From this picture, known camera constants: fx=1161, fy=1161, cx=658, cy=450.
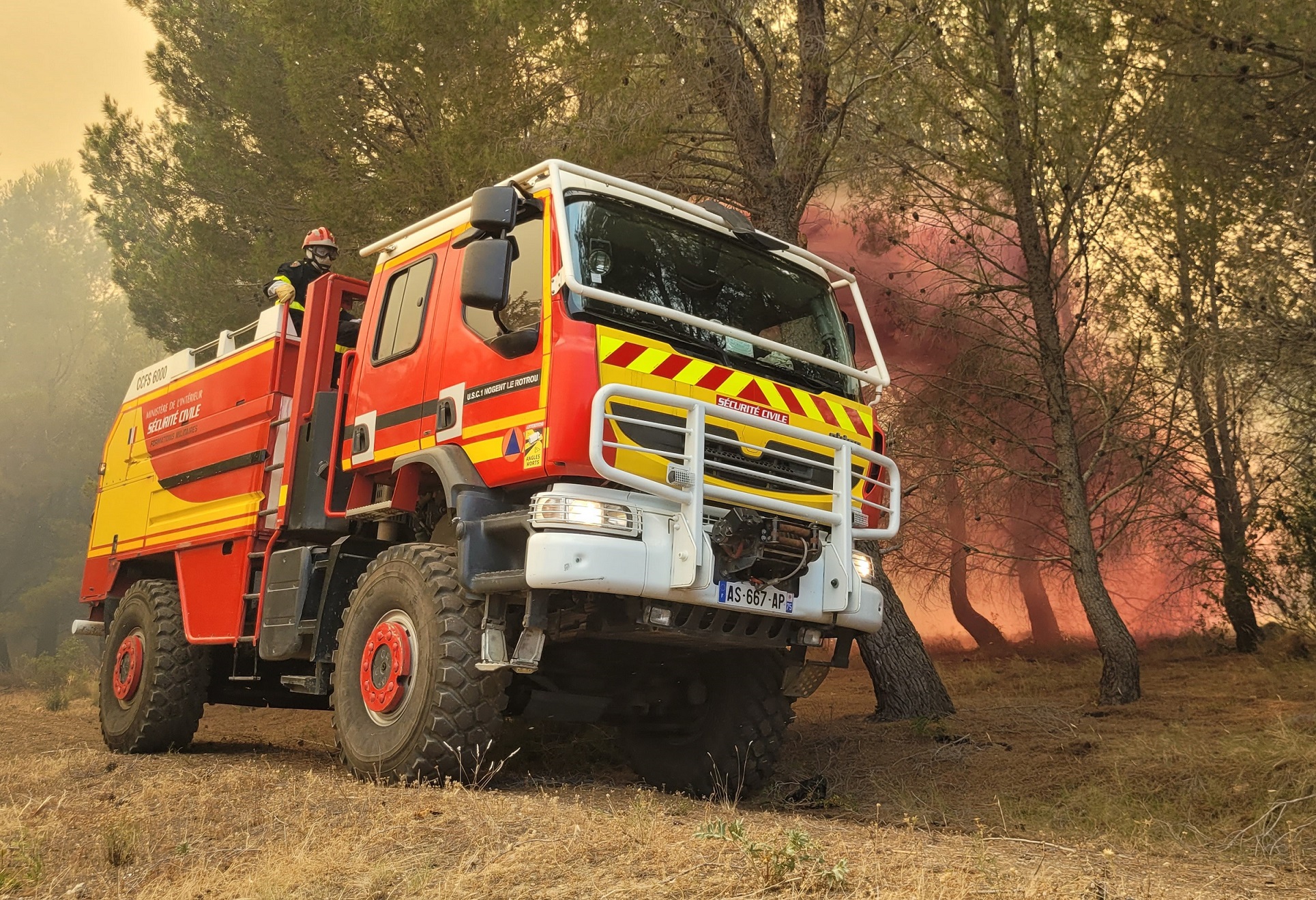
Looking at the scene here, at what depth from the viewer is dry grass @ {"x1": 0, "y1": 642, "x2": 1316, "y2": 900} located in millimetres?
3590

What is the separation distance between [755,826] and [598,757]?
400cm

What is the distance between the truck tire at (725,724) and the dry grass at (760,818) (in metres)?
0.40

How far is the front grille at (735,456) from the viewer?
5281mm

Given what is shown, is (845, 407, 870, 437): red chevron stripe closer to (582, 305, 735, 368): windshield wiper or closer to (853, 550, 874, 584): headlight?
(853, 550, 874, 584): headlight

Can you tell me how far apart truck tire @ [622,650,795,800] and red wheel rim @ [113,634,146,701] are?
12.7 feet

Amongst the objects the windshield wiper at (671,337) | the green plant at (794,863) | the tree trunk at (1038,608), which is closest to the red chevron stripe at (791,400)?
the windshield wiper at (671,337)

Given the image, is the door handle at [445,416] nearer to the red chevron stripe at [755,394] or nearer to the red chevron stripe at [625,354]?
the red chevron stripe at [625,354]

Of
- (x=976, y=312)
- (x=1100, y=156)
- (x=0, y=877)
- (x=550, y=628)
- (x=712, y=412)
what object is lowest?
(x=0, y=877)

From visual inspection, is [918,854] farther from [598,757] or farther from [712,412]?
[598,757]

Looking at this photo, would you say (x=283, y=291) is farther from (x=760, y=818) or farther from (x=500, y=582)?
(x=760, y=818)

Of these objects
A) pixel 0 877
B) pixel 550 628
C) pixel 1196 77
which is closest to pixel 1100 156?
pixel 1196 77

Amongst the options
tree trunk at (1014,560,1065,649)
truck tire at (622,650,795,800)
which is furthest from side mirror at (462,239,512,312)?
tree trunk at (1014,560,1065,649)

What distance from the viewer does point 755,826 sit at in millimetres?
4590

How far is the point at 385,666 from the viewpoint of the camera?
581 cm
